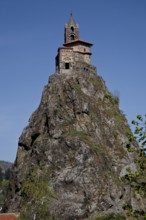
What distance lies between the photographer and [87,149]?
75000mm

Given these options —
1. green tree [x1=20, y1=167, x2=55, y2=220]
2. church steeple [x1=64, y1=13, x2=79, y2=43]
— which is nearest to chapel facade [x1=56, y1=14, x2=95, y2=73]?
church steeple [x1=64, y1=13, x2=79, y2=43]

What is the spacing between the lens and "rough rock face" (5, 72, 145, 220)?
232 feet

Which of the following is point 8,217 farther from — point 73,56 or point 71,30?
point 71,30

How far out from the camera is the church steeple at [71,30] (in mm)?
96438

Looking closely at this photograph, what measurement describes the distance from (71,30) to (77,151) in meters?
36.7

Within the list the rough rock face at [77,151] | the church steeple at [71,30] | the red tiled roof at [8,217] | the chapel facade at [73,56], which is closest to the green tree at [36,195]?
the rough rock face at [77,151]

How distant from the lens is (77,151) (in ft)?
246

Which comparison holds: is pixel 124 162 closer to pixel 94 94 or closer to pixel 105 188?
pixel 105 188

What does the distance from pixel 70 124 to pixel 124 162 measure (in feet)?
45.2

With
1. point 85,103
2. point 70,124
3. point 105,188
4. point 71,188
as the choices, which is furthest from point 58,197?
point 85,103

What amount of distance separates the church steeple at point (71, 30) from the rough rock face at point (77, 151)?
43.1 feet

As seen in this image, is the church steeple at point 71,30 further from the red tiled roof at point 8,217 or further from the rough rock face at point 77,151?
the red tiled roof at point 8,217

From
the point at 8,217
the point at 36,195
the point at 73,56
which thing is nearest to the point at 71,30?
the point at 73,56

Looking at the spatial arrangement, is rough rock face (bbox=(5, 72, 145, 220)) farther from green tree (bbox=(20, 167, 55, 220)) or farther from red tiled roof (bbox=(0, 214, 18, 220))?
red tiled roof (bbox=(0, 214, 18, 220))
